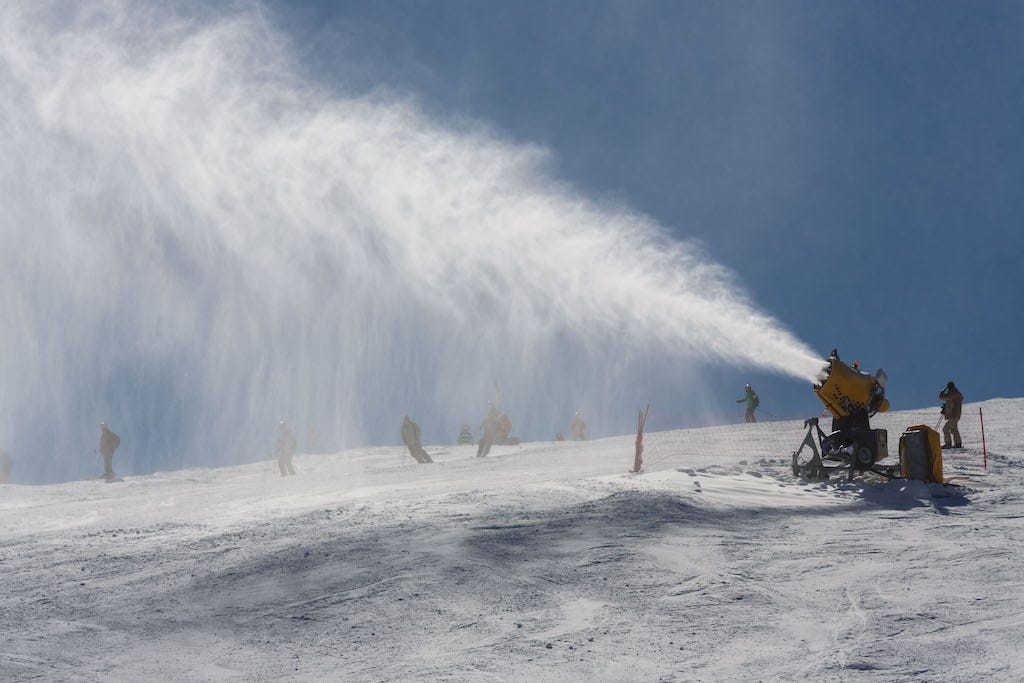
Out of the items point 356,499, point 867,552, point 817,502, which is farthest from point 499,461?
point 867,552

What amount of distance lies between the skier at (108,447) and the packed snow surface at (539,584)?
15135mm

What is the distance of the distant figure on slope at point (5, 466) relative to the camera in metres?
33.5

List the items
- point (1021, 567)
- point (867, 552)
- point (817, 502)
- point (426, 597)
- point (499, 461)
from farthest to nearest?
point (499, 461) → point (817, 502) → point (867, 552) → point (1021, 567) → point (426, 597)

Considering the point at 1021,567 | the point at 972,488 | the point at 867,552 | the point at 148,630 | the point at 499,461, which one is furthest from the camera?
the point at 499,461

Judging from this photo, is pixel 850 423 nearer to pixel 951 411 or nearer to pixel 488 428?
pixel 951 411

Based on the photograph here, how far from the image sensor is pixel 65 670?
345 inches

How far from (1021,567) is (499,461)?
54.1 ft

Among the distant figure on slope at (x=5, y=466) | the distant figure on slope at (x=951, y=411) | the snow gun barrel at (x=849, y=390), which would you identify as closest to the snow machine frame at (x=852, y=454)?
the snow gun barrel at (x=849, y=390)

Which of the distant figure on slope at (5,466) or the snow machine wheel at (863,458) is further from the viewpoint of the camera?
the distant figure on slope at (5,466)

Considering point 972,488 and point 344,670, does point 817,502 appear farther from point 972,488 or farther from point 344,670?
point 344,670

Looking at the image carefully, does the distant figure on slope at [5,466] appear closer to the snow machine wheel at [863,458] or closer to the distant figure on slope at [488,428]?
the distant figure on slope at [488,428]

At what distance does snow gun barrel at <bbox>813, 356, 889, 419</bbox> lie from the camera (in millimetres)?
18641

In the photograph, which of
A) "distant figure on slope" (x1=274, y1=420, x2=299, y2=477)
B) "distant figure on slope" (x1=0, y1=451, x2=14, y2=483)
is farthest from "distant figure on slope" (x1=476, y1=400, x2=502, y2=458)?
"distant figure on slope" (x1=0, y1=451, x2=14, y2=483)

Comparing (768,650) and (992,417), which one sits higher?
(992,417)
